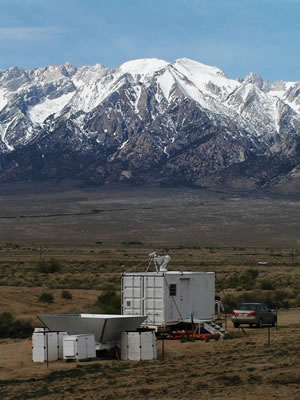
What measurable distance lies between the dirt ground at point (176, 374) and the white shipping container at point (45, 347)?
34 centimetres

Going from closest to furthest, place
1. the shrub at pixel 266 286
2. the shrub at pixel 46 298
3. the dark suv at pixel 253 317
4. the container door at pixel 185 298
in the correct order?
1. the container door at pixel 185 298
2. the dark suv at pixel 253 317
3. the shrub at pixel 46 298
4. the shrub at pixel 266 286

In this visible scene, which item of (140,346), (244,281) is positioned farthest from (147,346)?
(244,281)

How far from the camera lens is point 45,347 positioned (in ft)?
77.4

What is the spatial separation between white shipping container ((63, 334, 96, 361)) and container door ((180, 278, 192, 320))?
613cm

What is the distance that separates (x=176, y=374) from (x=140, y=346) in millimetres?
3298

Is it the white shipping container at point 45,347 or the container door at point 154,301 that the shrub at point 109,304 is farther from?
the white shipping container at point 45,347

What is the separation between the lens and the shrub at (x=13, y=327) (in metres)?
29.9

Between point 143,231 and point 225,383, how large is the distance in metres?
127

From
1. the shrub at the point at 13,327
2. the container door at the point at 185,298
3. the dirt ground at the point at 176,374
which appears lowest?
the dirt ground at the point at 176,374

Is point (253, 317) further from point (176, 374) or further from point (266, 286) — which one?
point (266, 286)

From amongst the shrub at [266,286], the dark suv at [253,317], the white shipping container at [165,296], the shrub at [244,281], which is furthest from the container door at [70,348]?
the shrub at [266,286]

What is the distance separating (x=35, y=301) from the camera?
36.9 meters

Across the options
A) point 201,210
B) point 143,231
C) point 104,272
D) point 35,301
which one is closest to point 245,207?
point 201,210

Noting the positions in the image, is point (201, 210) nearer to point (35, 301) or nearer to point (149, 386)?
point (35, 301)
